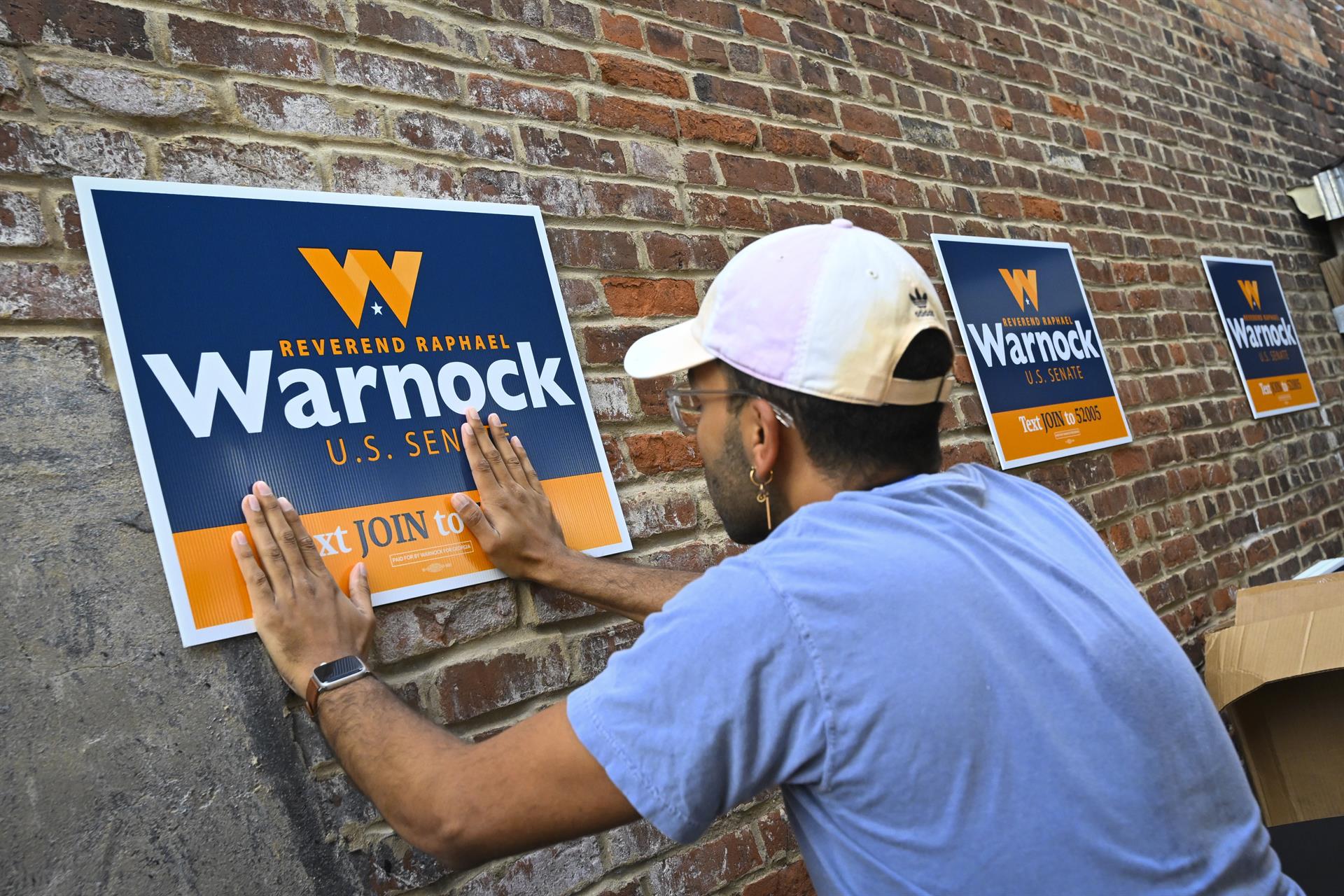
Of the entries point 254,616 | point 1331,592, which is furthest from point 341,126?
point 1331,592

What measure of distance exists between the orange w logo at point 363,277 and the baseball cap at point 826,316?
21.4 inches

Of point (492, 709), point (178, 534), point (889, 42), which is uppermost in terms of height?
point (889, 42)

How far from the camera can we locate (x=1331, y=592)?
2.39 metres

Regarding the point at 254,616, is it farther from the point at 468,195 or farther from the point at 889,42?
the point at 889,42

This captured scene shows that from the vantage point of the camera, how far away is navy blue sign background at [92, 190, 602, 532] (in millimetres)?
1422

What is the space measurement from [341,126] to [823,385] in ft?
3.14

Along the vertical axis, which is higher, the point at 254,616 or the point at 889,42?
the point at 889,42

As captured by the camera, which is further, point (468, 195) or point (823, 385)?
point (468, 195)

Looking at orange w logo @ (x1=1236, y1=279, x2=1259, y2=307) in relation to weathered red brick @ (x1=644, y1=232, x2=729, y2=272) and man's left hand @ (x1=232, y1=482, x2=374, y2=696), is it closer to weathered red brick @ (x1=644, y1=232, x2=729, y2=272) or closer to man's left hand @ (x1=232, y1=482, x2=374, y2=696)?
weathered red brick @ (x1=644, y1=232, x2=729, y2=272)

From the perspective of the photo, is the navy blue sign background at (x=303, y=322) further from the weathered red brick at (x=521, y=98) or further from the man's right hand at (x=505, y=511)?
the weathered red brick at (x=521, y=98)

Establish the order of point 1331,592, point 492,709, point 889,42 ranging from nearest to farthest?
point 492,709
point 1331,592
point 889,42

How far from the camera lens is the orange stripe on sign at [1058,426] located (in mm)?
2713

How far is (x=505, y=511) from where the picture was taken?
1688 mm

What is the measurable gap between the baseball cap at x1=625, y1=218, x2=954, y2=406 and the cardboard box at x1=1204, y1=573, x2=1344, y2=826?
4.82 feet
